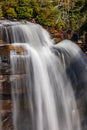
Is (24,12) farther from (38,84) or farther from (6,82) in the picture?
(6,82)

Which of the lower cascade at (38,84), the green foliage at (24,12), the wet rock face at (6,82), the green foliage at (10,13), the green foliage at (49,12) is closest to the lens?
the wet rock face at (6,82)

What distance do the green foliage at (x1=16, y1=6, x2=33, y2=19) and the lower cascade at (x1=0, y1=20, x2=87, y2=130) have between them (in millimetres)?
7623

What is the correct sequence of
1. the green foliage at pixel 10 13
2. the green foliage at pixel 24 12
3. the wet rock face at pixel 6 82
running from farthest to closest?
the green foliage at pixel 24 12 < the green foliage at pixel 10 13 < the wet rock face at pixel 6 82

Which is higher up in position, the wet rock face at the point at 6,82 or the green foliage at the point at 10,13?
the green foliage at the point at 10,13

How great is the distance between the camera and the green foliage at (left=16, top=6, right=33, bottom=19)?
888 inches

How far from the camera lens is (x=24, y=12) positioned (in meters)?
22.5

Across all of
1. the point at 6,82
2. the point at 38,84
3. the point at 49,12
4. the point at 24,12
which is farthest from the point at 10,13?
the point at 6,82

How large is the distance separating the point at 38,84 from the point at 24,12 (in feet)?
33.6

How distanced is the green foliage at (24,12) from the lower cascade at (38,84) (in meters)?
7.62

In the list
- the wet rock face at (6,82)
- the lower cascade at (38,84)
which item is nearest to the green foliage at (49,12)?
the lower cascade at (38,84)

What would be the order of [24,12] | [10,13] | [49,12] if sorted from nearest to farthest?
[10,13]
[24,12]
[49,12]

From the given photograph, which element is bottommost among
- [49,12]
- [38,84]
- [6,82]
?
[38,84]

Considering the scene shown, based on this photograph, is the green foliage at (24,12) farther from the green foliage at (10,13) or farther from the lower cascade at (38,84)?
the lower cascade at (38,84)

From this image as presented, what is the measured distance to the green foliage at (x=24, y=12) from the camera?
22.5 metres
